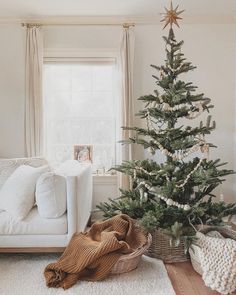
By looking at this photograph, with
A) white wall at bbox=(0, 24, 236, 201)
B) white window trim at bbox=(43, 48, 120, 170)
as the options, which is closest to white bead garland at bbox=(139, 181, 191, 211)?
white wall at bbox=(0, 24, 236, 201)

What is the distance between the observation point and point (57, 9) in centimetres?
359

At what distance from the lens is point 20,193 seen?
104 inches

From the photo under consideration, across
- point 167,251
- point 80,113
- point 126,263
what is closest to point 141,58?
point 80,113

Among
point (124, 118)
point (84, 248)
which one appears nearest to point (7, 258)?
point (84, 248)

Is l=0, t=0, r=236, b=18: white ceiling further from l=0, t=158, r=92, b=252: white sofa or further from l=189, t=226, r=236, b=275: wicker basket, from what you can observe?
l=189, t=226, r=236, b=275: wicker basket

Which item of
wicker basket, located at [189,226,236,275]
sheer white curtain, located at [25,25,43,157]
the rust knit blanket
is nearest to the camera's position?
the rust knit blanket

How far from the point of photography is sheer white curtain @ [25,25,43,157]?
372 cm

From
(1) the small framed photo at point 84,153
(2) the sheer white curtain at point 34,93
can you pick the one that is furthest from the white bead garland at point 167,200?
(2) the sheer white curtain at point 34,93

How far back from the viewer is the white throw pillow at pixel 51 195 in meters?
2.58

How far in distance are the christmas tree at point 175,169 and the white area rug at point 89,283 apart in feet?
1.26

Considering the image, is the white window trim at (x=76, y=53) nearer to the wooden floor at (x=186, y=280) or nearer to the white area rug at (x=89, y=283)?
the white area rug at (x=89, y=283)

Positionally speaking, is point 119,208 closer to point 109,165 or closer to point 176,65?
point 109,165

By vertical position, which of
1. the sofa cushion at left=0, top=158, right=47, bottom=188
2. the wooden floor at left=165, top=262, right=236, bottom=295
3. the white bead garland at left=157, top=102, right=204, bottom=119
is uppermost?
the white bead garland at left=157, top=102, right=204, bottom=119

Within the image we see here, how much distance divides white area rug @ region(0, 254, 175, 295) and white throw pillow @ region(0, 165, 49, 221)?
425 mm
